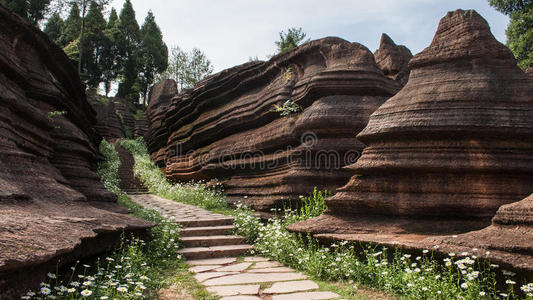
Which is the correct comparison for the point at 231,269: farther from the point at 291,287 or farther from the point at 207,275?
the point at 291,287

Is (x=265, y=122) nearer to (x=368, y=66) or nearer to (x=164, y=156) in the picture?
(x=368, y=66)

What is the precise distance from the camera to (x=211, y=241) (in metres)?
6.09

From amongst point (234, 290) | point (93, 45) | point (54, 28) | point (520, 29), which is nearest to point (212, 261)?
point (234, 290)

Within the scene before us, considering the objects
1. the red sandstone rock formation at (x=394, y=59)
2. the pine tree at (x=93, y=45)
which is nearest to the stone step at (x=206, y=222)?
the red sandstone rock formation at (x=394, y=59)

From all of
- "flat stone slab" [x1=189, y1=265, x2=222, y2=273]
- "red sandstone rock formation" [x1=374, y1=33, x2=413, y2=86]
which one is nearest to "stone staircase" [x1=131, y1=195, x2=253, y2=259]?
"flat stone slab" [x1=189, y1=265, x2=222, y2=273]

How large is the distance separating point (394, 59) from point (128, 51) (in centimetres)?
3821

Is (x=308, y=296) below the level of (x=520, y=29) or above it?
below

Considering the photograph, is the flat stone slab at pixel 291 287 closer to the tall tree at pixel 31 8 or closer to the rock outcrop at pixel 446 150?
the rock outcrop at pixel 446 150

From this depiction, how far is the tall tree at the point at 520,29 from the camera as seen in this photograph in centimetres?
2083

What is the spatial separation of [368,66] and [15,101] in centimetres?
628

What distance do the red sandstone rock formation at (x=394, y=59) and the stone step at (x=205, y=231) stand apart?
523 centimetres

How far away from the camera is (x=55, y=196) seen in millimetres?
4711

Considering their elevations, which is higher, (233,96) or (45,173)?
(233,96)

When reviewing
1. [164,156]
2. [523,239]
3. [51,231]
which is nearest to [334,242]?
[523,239]
